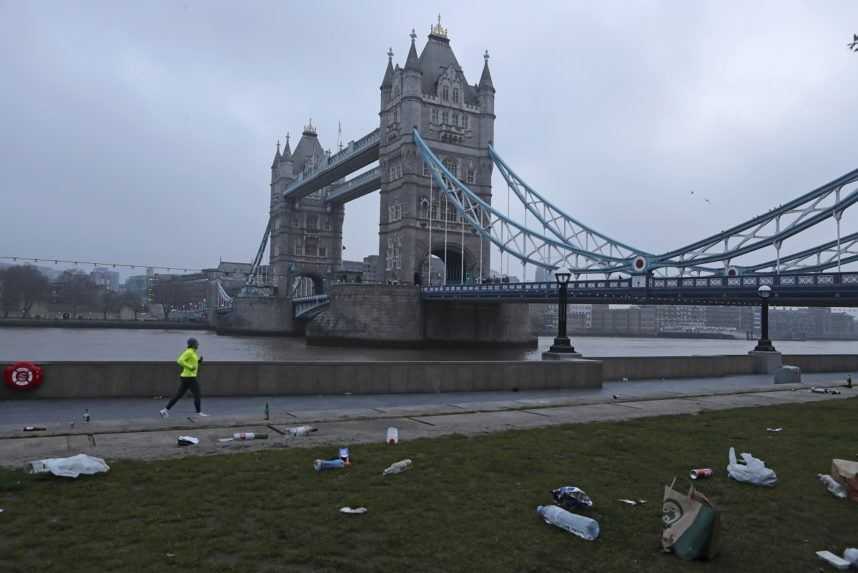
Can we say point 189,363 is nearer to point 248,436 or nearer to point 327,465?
point 248,436

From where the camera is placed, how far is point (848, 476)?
5.71 metres

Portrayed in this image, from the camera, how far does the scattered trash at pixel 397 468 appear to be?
6.08 meters

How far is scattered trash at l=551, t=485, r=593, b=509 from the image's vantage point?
514cm

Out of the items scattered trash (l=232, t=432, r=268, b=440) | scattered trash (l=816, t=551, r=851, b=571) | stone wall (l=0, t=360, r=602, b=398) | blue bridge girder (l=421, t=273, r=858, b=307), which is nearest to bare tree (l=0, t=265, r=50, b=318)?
blue bridge girder (l=421, t=273, r=858, b=307)

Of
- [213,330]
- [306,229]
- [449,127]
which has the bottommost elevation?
[213,330]

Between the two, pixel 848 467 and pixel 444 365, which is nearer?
pixel 848 467

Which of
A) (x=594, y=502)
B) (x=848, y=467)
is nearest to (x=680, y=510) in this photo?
(x=594, y=502)

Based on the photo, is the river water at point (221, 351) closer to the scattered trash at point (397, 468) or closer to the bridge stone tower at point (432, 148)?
the bridge stone tower at point (432, 148)

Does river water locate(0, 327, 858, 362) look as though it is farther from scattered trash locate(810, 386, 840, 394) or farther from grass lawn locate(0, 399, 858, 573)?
grass lawn locate(0, 399, 858, 573)

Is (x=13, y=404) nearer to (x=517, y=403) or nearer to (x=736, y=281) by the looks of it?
(x=517, y=403)

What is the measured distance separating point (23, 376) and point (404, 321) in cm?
4548

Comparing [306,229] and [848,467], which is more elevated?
[306,229]

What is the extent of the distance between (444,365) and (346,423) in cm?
547

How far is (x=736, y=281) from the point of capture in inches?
1436
